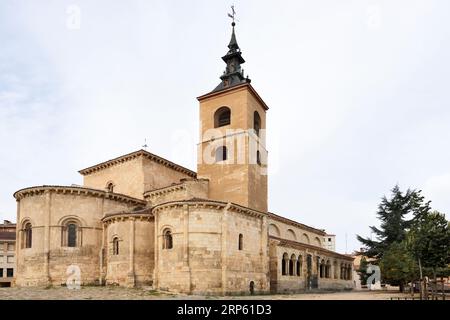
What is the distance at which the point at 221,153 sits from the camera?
35.8 meters

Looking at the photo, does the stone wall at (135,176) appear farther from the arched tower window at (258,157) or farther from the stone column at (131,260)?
the arched tower window at (258,157)

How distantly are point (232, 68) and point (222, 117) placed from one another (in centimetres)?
632

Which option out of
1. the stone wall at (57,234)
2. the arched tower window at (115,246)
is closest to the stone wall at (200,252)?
the arched tower window at (115,246)

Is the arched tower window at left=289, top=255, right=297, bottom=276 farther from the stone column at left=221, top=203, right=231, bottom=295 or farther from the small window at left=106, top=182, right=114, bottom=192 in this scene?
the small window at left=106, top=182, right=114, bottom=192

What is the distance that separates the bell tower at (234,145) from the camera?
34.0 m

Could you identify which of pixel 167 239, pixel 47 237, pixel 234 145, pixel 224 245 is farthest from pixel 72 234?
pixel 234 145

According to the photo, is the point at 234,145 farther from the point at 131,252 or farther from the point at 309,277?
the point at 309,277

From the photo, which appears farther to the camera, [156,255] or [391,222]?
[391,222]

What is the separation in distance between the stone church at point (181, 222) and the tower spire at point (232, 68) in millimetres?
193

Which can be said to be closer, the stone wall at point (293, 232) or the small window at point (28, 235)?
the small window at point (28, 235)

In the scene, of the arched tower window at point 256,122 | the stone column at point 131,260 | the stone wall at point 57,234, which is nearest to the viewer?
the stone column at point 131,260
